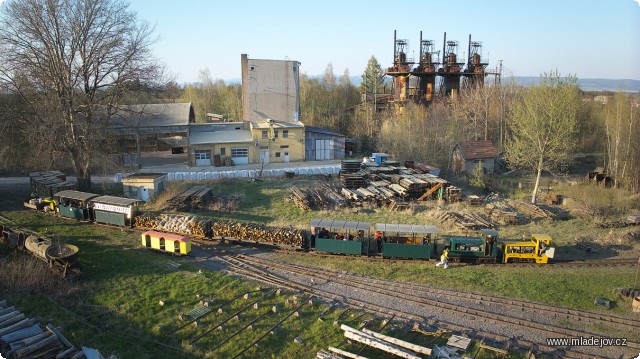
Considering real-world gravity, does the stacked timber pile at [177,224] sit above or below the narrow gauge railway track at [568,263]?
above

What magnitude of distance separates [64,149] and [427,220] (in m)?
25.2

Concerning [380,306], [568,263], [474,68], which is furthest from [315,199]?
[474,68]

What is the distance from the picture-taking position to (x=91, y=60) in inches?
1126

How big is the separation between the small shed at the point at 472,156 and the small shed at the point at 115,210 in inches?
1043

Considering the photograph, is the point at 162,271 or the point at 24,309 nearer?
the point at 24,309

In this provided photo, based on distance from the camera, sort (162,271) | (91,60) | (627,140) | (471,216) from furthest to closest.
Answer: (627,140) < (91,60) < (471,216) < (162,271)

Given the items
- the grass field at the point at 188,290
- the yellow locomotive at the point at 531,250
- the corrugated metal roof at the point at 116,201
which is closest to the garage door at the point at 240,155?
the corrugated metal roof at the point at 116,201

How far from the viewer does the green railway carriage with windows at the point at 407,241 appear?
19938 millimetres

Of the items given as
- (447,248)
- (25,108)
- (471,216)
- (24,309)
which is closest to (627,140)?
(471,216)

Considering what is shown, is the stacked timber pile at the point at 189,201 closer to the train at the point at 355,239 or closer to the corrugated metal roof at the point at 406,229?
the train at the point at 355,239

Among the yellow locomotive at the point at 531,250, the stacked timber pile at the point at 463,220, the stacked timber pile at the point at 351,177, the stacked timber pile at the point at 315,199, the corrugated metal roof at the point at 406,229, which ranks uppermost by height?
the stacked timber pile at the point at 351,177

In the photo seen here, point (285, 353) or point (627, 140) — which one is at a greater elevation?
point (627, 140)

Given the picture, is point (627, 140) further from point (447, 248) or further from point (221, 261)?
point (221, 261)

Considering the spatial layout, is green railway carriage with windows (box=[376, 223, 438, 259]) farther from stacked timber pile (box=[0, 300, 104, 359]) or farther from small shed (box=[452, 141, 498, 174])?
small shed (box=[452, 141, 498, 174])
